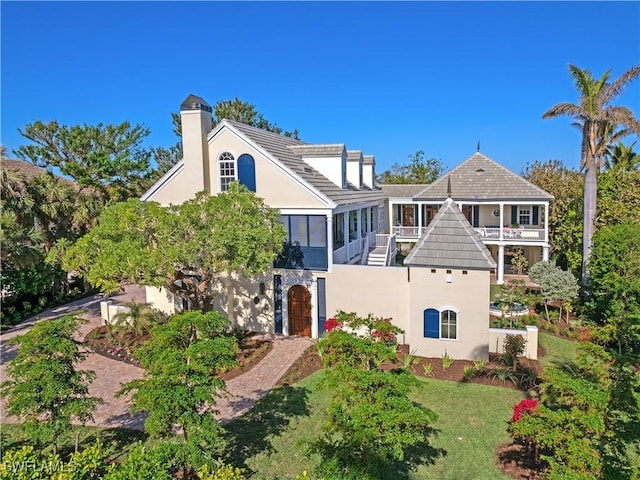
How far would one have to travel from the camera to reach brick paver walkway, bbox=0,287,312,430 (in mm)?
12742

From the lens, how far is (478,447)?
35.3ft

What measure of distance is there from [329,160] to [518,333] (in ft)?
40.2

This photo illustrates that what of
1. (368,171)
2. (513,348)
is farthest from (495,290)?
(513,348)

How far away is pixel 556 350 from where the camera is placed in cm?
1742

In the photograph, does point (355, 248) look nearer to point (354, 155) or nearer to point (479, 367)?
point (354, 155)

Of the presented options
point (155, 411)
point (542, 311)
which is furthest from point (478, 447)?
point (542, 311)

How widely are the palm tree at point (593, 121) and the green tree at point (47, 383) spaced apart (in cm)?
2243

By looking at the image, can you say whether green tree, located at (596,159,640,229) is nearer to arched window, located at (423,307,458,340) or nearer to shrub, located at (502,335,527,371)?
shrub, located at (502,335,527,371)

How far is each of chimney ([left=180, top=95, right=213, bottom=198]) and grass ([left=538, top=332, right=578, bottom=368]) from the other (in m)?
15.7

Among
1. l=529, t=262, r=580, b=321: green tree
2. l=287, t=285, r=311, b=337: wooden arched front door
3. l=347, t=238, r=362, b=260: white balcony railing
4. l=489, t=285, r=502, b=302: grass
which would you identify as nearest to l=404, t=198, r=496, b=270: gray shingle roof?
l=287, t=285, r=311, b=337: wooden arched front door

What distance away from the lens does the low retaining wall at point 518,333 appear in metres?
16.4

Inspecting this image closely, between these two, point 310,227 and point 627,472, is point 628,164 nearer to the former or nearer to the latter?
point 310,227

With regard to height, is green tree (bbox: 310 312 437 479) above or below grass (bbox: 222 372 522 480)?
above

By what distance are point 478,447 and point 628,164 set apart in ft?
98.0
